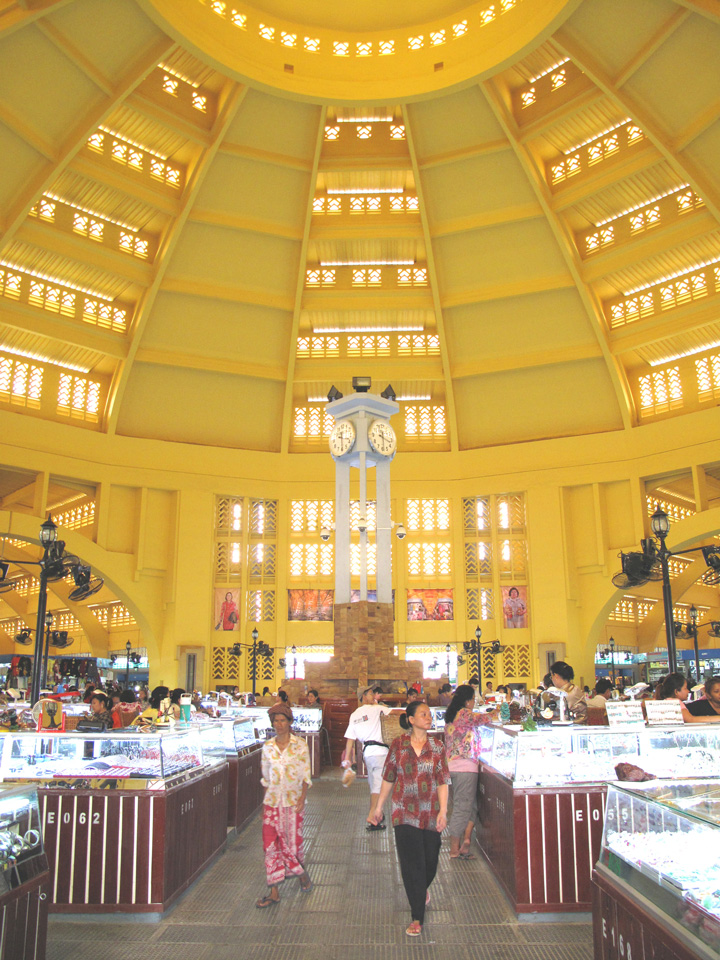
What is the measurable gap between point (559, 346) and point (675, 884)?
2334 cm

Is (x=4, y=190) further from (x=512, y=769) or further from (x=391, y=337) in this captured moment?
(x=512, y=769)

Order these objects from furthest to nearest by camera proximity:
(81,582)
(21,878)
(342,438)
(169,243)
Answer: (169,243), (342,438), (81,582), (21,878)

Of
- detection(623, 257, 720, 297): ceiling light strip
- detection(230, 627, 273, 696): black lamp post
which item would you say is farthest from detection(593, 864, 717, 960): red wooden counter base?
detection(623, 257, 720, 297): ceiling light strip

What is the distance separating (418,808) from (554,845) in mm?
1120

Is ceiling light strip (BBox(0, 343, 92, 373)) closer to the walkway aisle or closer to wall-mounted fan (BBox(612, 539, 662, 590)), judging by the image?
wall-mounted fan (BBox(612, 539, 662, 590))

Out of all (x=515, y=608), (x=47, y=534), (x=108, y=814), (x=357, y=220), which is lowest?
(x=108, y=814)

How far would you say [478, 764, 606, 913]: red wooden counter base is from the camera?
5.67 m

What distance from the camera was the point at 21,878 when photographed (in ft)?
12.7

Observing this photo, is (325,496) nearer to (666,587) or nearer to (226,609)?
(226,609)

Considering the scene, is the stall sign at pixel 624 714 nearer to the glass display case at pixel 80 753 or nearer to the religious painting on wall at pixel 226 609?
the glass display case at pixel 80 753

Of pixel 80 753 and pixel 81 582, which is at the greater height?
pixel 81 582

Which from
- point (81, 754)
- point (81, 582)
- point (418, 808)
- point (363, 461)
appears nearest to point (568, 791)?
point (418, 808)

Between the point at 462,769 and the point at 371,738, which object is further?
the point at 371,738

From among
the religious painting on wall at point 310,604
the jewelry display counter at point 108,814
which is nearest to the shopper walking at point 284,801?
the jewelry display counter at point 108,814
